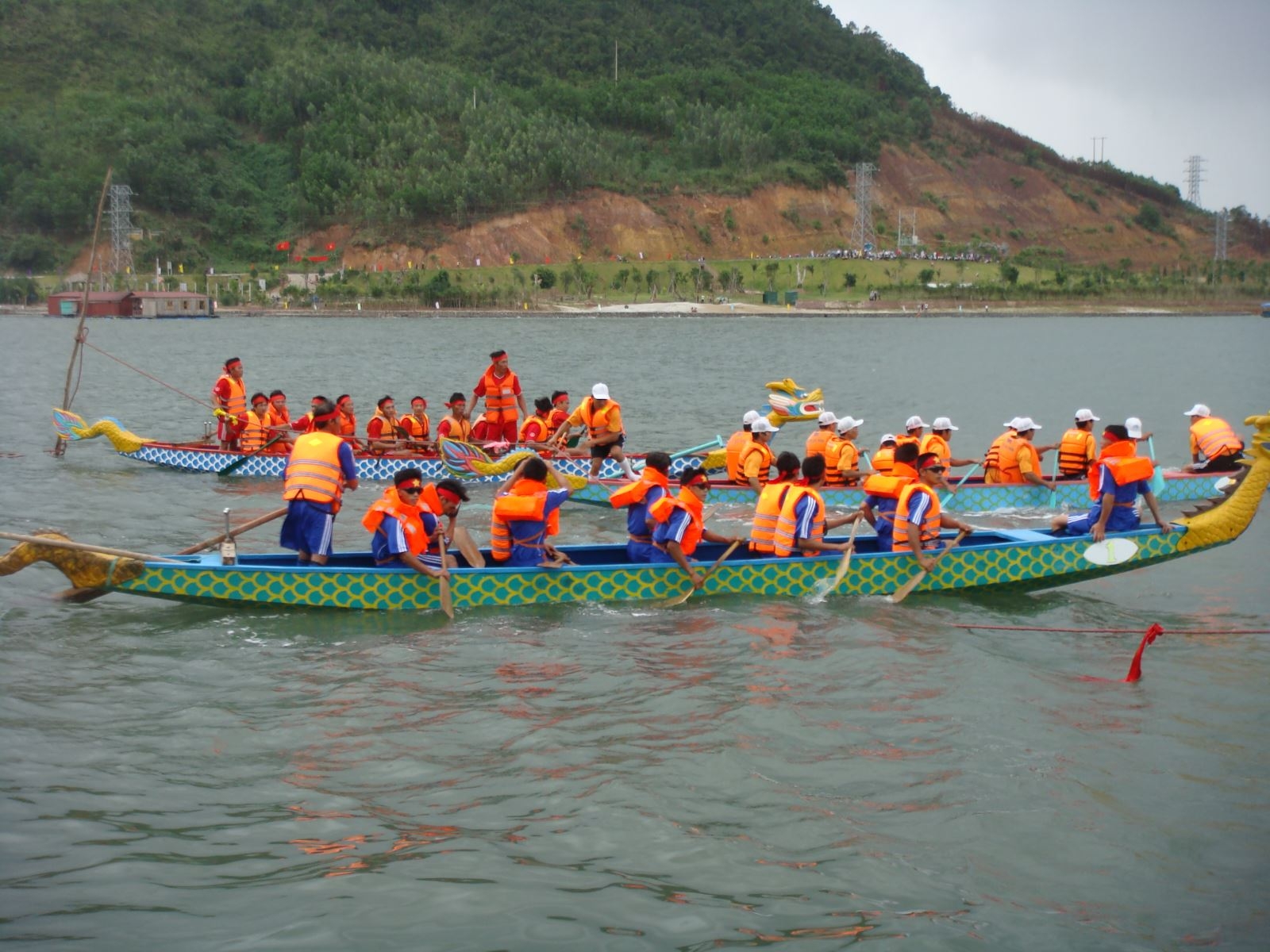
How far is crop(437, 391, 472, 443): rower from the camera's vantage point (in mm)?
20078

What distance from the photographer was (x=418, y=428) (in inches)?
830

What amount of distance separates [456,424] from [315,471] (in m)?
8.30

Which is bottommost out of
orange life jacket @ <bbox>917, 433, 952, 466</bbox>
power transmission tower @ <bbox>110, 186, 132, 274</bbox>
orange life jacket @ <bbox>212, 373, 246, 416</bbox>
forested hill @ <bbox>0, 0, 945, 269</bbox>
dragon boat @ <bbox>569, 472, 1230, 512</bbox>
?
dragon boat @ <bbox>569, 472, 1230, 512</bbox>

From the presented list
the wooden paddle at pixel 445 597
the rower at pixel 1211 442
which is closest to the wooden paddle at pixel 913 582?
the wooden paddle at pixel 445 597

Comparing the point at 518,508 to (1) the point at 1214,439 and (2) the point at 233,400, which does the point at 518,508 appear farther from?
(1) the point at 1214,439

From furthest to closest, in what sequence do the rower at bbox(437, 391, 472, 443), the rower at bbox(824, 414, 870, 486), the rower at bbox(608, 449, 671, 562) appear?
the rower at bbox(437, 391, 472, 443) → the rower at bbox(824, 414, 870, 486) → the rower at bbox(608, 449, 671, 562)

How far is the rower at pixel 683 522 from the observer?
12047 mm

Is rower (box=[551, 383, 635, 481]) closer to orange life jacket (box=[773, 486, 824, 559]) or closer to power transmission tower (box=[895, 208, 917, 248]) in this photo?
orange life jacket (box=[773, 486, 824, 559])

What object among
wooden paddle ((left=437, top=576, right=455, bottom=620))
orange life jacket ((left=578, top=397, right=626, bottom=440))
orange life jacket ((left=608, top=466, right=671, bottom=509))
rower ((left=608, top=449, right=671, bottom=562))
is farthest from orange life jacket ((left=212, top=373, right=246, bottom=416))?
orange life jacket ((left=608, top=466, right=671, bottom=509))

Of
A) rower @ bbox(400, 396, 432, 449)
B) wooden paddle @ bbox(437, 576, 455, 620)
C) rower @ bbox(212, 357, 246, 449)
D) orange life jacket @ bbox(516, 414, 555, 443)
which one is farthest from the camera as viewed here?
rower @ bbox(212, 357, 246, 449)

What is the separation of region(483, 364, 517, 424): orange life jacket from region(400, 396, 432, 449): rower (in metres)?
1.15

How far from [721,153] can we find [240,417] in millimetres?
110898

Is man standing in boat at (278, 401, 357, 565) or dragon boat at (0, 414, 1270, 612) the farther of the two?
man standing in boat at (278, 401, 357, 565)

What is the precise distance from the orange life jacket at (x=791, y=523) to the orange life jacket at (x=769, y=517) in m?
0.04
